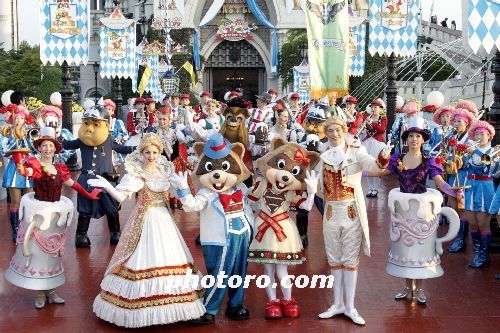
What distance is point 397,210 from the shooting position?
691 cm

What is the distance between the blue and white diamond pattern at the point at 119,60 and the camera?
61.5ft

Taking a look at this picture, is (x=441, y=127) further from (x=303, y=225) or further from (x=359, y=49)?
(x=359, y=49)

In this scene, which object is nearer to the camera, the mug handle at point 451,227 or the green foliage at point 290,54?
the mug handle at point 451,227

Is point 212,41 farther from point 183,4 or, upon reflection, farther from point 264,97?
point 264,97

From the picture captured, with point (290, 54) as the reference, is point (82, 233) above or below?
below

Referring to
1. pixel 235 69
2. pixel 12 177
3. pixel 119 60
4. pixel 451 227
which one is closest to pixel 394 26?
pixel 119 60

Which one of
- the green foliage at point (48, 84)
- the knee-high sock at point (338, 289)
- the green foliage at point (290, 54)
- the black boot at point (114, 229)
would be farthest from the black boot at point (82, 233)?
the green foliage at point (48, 84)

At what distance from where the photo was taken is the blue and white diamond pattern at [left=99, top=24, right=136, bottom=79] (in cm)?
1873

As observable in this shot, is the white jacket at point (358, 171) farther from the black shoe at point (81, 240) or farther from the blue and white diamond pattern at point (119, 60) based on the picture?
the blue and white diamond pattern at point (119, 60)

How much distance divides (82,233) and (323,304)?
4019 mm

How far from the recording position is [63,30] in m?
14.1

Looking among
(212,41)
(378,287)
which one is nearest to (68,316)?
(378,287)

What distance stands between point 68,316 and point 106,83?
137 feet

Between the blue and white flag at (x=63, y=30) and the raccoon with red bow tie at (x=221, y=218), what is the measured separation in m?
8.58
